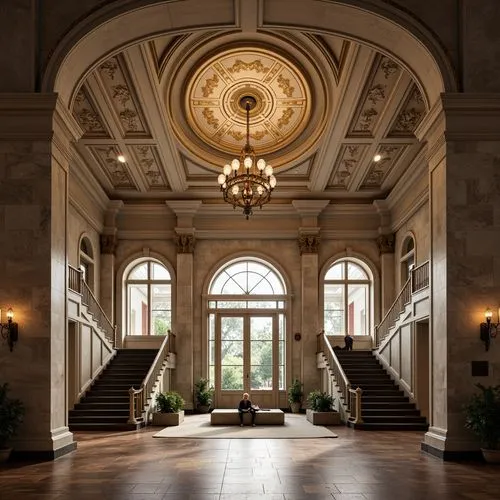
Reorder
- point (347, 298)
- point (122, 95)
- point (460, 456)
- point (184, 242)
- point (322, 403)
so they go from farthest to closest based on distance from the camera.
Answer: point (347, 298) < point (184, 242) < point (322, 403) < point (122, 95) < point (460, 456)

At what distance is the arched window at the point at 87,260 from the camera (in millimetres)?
22000

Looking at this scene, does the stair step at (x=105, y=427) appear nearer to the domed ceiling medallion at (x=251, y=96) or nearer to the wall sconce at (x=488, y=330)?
the domed ceiling medallion at (x=251, y=96)

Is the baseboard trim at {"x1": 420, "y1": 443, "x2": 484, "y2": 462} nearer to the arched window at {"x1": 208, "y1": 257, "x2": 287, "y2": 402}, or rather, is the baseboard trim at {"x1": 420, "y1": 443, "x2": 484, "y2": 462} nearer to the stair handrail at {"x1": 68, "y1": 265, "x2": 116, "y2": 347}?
the stair handrail at {"x1": 68, "y1": 265, "x2": 116, "y2": 347}

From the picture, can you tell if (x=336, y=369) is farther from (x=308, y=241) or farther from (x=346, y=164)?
(x=346, y=164)

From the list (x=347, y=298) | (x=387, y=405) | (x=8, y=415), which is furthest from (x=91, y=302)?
(x=8, y=415)

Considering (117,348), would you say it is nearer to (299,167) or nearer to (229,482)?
(299,167)

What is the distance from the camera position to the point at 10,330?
11.4m

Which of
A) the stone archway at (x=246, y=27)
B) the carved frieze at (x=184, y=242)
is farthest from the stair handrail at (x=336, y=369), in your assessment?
the stone archway at (x=246, y=27)

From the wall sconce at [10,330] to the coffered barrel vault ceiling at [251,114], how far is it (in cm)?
534

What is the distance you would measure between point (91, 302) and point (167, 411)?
374 centimetres

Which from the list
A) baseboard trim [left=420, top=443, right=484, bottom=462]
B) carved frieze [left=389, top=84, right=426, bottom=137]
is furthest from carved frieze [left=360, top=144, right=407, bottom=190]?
baseboard trim [left=420, top=443, right=484, bottom=462]

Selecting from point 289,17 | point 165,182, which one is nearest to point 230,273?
point 165,182

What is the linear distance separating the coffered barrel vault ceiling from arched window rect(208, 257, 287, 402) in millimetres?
2886

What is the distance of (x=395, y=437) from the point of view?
15656mm
